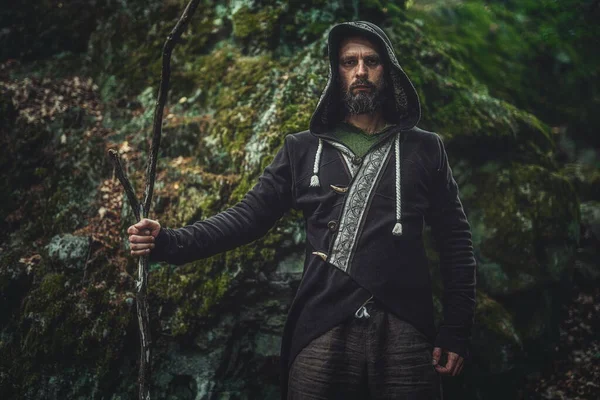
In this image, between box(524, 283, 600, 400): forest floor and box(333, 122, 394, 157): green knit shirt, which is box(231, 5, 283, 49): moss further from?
box(524, 283, 600, 400): forest floor

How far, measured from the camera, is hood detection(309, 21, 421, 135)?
325 centimetres

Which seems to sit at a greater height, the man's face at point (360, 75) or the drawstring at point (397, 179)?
the man's face at point (360, 75)

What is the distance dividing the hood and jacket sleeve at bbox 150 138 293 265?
0.40 meters

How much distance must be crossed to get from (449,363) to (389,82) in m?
2.15

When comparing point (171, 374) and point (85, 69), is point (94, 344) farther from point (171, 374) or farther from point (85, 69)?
point (85, 69)

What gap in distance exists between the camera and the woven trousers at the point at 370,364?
2.57 metres

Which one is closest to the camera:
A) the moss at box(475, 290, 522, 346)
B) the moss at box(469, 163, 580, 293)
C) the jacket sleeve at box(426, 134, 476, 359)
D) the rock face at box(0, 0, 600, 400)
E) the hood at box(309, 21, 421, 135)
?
the jacket sleeve at box(426, 134, 476, 359)

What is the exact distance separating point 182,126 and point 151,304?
2048 millimetres

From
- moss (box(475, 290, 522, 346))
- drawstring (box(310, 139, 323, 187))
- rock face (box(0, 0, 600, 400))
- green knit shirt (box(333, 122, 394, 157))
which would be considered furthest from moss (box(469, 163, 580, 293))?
drawstring (box(310, 139, 323, 187))

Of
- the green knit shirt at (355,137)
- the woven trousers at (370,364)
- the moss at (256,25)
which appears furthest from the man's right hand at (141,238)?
the moss at (256,25)

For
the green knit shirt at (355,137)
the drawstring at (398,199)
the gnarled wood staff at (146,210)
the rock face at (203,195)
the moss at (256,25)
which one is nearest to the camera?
the gnarled wood staff at (146,210)

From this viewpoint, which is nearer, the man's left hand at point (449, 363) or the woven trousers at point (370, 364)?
the woven trousers at point (370, 364)

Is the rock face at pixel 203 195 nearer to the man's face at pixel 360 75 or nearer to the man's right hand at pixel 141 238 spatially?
the man's face at pixel 360 75

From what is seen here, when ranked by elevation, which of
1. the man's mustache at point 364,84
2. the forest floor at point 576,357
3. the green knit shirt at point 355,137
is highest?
the man's mustache at point 364,84
